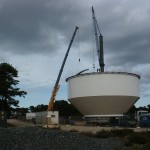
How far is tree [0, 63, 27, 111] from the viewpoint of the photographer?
73.8 metres

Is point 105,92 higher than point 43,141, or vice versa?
point 105,92

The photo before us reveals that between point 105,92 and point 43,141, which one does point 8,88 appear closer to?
point 105,92

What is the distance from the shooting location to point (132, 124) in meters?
64.4

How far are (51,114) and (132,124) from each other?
57.1 ft

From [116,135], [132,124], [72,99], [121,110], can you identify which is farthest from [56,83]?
[116,135]

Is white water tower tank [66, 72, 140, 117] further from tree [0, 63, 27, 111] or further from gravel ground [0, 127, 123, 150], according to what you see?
gravel ground [0, 127, 123, 150]

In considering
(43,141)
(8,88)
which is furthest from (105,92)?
(43,141)

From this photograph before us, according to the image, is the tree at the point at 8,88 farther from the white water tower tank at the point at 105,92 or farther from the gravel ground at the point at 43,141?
→ the gravel ground at the point at 43,141

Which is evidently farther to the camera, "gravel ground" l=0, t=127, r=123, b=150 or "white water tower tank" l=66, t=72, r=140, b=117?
"white water tower tank" l=66, t=72, r=140, b=117

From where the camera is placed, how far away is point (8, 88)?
74.8 meters

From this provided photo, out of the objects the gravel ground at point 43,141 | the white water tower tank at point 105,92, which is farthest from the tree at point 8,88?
the gravel ground at point 43,141

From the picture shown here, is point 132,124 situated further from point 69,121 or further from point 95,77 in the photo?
point 69,121

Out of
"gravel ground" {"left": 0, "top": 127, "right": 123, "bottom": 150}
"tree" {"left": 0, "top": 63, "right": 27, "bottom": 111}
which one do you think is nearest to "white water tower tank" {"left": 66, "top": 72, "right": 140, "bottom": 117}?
"tree" {"left": 0, "top": 63, "right": 27, "bottom": 111}

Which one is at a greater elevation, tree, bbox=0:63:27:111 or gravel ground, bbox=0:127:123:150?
tree, bbox=0:63:27:111
